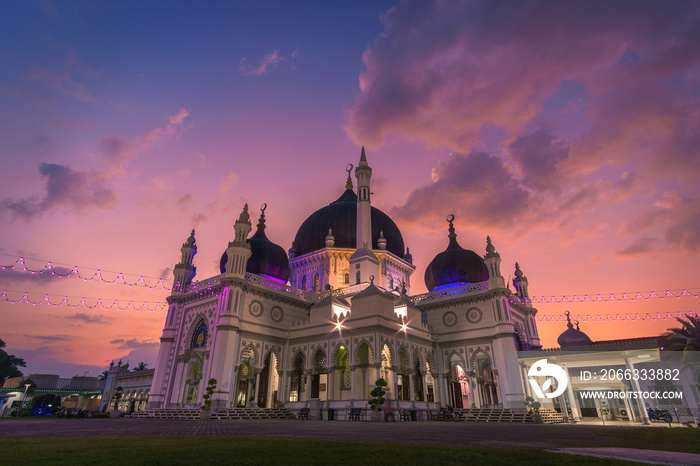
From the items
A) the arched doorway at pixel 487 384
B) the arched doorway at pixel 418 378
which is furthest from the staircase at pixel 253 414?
the arched doorway at pixel 487 384

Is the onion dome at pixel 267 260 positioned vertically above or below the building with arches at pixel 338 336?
above

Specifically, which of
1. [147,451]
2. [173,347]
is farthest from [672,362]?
[173,347]

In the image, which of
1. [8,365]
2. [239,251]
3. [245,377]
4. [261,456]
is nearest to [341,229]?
[239,251]

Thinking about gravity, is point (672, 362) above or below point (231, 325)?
below

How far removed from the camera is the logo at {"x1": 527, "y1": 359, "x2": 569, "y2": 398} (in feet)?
95.9

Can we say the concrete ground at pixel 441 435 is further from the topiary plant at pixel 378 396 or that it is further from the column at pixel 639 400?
the column at pixel 639 400

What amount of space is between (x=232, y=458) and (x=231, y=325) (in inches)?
988

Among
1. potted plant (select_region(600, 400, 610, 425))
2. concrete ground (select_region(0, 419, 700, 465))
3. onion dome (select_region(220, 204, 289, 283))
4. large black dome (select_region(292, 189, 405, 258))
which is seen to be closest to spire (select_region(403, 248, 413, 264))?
large black dome (select_region(292, 189, 405, 258))

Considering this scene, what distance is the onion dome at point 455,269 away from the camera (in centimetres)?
4019

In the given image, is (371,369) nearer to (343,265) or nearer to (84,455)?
(343,265)

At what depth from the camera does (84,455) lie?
20.9 feet

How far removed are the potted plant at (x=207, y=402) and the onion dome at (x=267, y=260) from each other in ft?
43.9

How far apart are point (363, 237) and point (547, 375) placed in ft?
66.1

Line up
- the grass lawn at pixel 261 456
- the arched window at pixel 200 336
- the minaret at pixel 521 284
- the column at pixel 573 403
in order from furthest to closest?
1. the minaret at pixel 521 284
2. the arched window at pixel 200 336
3. the column at pixel 573 403
4. the grass lawn at pixel 261 456
